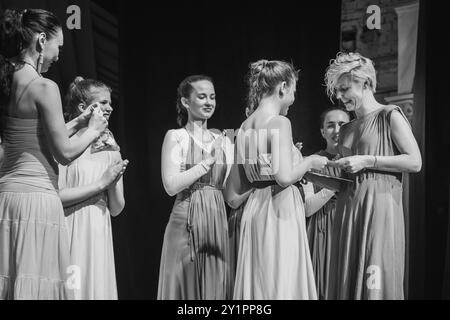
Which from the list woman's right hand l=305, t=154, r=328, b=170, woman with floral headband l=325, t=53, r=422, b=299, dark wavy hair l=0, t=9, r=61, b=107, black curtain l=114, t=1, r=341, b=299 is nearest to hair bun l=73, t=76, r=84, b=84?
black curtain l=114, t=1, r=341, b=299

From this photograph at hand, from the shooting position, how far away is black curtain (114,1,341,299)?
457cm

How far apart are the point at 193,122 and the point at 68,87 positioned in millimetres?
748

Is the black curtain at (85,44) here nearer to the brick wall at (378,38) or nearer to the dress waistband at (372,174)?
the brick wall at (378,38)

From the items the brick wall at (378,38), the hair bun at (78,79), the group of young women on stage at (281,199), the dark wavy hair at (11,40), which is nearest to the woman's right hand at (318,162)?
the group of young women on stage at (281,199)

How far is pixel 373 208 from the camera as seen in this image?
392cm

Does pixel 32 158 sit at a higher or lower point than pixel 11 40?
lower

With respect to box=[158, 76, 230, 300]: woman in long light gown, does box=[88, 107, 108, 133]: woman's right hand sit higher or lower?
higher

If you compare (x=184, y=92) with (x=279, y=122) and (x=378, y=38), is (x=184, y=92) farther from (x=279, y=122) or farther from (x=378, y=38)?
(x=378, y=38)

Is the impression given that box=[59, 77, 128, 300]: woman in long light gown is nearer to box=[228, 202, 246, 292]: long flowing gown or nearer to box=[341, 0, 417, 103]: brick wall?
box=[228, 202, 246, 292]: long flowing gown

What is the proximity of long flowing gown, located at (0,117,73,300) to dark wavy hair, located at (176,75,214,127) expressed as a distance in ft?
3.32

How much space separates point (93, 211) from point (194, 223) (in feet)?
1.75

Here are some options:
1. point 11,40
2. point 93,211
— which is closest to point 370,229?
point 93,211

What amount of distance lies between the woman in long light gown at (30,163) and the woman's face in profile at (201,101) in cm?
84

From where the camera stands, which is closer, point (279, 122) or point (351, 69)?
point (279, 122)
